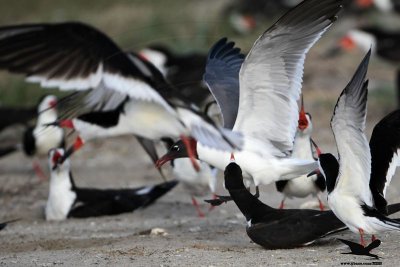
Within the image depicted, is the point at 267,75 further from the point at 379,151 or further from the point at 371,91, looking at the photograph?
the point at 371,91

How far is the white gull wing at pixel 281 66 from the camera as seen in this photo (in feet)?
20.9

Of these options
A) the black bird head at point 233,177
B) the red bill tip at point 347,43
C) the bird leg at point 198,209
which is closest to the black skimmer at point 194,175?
the bird leg at point 198,209

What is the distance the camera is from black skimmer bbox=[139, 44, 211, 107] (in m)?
10.4

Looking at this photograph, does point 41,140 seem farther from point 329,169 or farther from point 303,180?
point 329,169

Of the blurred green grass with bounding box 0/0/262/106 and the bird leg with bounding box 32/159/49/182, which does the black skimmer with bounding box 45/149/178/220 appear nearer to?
the bird leg with bounding box 32/159/49/182

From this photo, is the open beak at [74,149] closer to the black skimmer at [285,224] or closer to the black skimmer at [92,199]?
the black skimmer at [92,199]

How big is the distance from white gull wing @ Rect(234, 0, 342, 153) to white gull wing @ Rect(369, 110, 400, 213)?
2.43ft

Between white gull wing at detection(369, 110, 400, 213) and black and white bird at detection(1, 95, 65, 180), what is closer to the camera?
white gull wing at detection(369, 110, 400, 213)

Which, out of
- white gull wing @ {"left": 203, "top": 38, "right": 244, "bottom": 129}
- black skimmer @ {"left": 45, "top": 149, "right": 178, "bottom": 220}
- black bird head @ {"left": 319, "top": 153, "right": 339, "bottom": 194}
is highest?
white gull wing @ {"left": 203, "top": 38, "right": 244, "bottom": 129}

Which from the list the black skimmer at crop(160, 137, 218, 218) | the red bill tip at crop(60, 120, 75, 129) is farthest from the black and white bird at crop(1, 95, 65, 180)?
the black skimmer at crop(160, 137, 218, 218)

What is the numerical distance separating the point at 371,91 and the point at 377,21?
5396mm

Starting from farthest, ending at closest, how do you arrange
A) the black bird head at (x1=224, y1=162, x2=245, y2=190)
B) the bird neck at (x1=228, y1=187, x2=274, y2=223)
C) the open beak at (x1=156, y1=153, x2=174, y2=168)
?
the open beak at (x1=156, y1=153, x2=174, y2=168) < the black bird head at (x1=224, y1=162, x2=245, y2=190) < the bird neck at (x1=228, y1=187, x2=274, y2=223)

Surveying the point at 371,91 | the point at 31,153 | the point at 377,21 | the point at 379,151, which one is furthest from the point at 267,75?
the point at 377,21

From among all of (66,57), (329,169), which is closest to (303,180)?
(329,169)
